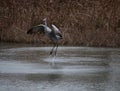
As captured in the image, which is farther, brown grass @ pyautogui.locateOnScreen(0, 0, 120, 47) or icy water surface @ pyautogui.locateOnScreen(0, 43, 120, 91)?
brown grass @ pyautogui.locateOnScreen(0, 0, 120, 47)

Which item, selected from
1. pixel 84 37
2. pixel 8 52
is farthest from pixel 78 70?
pixel 84 37

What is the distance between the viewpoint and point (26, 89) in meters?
12.9

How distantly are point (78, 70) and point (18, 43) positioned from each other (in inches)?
397

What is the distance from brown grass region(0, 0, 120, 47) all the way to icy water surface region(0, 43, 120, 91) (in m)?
2.19

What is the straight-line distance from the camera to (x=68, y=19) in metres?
28.7

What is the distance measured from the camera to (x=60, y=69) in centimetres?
1691

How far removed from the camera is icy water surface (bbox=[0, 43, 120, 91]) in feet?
44.4

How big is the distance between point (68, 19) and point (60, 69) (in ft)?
39.1

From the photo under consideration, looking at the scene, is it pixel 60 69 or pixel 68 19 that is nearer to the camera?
pixel 60 69

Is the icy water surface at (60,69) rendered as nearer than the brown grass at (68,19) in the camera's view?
Yes

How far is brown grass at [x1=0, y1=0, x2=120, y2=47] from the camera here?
2628 cm

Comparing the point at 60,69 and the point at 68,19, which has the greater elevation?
the point at 60,69

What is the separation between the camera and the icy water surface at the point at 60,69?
13.5 m

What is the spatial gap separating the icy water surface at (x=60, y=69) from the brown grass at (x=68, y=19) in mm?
2191
